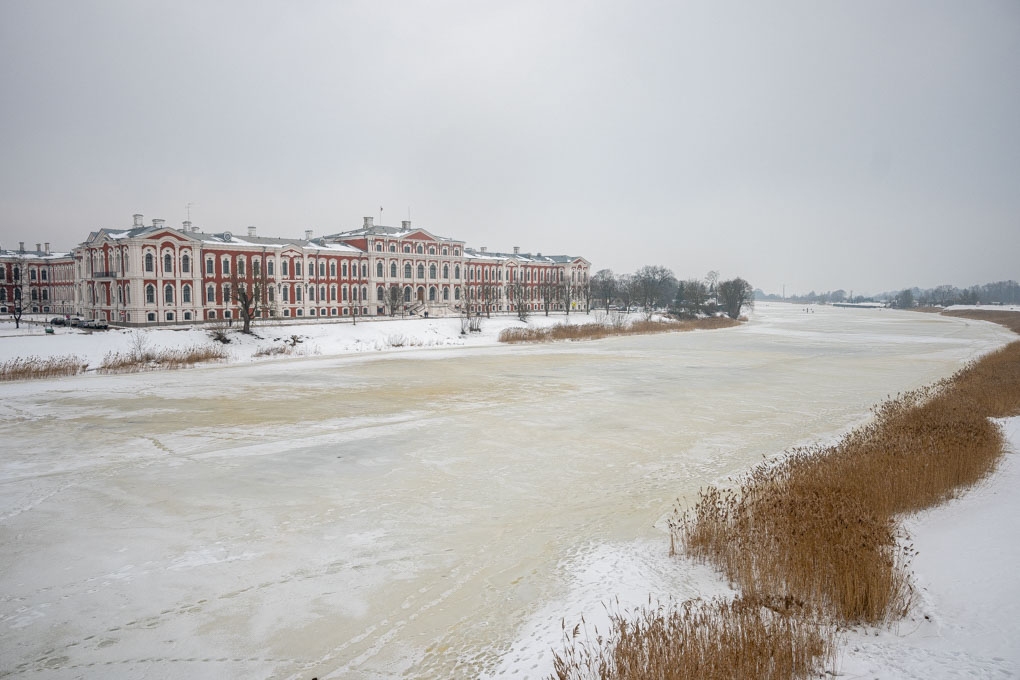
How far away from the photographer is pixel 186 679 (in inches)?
238

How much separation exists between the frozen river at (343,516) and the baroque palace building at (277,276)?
4148cm

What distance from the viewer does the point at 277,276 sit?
242 ft

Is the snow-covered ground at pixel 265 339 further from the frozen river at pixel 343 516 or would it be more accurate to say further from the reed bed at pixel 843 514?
the reed bed at pixel 843 514

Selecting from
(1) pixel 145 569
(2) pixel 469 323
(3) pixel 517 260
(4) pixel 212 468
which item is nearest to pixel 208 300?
(2) pixel 469 323

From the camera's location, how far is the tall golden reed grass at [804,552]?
552 centimetres

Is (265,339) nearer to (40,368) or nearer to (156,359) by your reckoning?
(156,359)

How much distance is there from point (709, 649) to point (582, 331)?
58.0 m

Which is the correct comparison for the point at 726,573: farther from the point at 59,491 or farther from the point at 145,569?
the point at 59,491

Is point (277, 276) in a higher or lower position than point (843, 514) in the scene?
higher

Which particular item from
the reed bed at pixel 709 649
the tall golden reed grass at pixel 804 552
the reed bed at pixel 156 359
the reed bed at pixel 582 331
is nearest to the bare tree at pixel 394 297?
the reed bed at pixel 582 331

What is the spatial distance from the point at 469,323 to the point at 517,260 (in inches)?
1721

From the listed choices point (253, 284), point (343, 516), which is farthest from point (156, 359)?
point (253, 284)

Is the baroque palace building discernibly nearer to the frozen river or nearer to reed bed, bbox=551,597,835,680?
the frozen river

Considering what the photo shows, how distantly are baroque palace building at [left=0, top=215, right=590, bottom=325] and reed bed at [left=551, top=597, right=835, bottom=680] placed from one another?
62697mm
